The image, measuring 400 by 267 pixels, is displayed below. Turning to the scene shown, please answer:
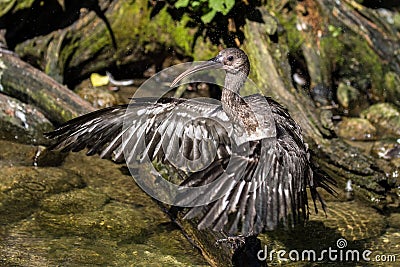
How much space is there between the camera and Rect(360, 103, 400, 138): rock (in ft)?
25.2

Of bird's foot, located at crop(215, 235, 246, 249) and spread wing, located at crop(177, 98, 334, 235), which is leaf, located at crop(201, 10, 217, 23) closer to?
spread wing, located at crop(177, 98, 334, 235)

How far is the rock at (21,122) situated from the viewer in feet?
22.7

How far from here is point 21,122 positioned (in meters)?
6.95

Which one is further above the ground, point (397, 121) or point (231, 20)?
point (231, 20)

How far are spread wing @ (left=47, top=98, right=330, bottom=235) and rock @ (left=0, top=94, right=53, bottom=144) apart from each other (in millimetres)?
1725

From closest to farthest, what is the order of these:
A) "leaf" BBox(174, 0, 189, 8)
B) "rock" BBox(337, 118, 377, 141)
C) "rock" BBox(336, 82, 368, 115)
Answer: "leaf" BBox(174, 0, 189, 8) < "rock" BBox(337, 118, 377, 141) < "rock" BBox(336, 82, 368, 115)

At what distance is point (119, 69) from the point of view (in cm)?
842

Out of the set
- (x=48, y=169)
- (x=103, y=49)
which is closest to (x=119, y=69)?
(x=103, y=49)

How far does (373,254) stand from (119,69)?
4108 millimetres

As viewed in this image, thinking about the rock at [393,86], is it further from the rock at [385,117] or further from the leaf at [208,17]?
the leaf at [208,17]

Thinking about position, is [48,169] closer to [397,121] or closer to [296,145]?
[296,145]
